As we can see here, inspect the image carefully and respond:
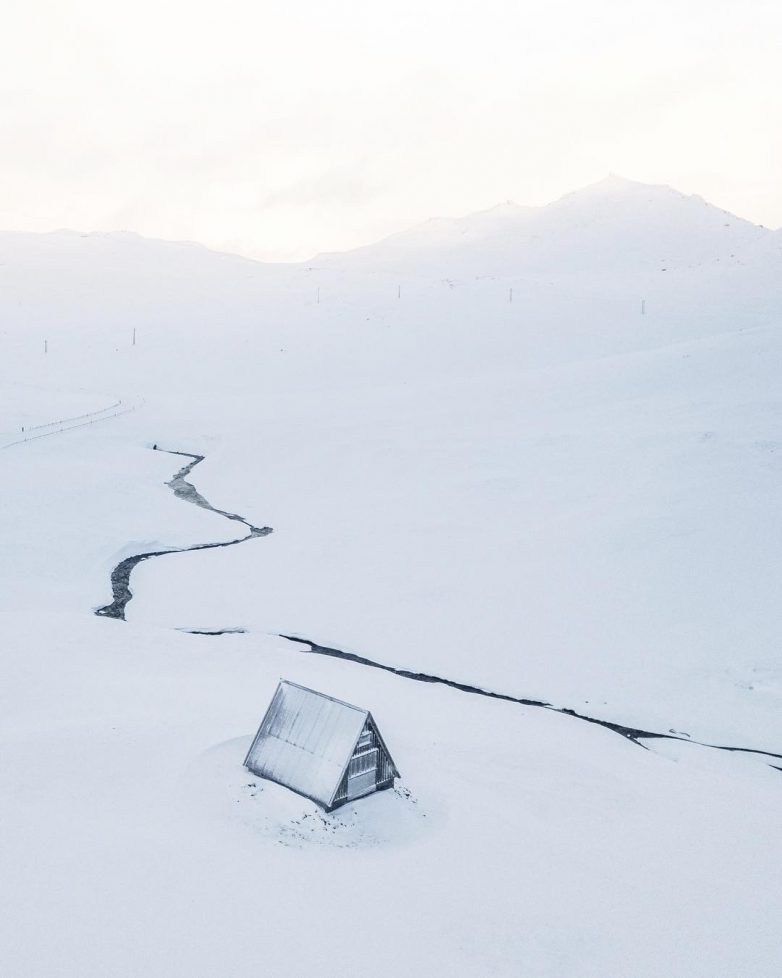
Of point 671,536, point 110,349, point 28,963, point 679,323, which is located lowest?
point 28,963

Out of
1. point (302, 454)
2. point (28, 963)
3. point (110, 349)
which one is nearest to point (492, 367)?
point (302, 454)

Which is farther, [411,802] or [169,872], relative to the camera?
[411,802]

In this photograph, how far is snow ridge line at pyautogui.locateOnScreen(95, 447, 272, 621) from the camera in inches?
801

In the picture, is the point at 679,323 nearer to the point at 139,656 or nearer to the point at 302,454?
the point at 302,454

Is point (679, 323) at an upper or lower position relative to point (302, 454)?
upper

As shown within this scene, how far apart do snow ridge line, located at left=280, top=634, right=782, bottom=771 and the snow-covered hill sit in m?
0.19

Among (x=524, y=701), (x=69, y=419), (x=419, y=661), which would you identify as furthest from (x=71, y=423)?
(x=524, y=701)

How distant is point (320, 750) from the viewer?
1122 cm

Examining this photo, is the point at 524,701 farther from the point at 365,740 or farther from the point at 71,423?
the point at 71,423

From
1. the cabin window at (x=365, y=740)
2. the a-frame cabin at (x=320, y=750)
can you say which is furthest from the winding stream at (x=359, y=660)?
the cabin window at (x=365, y=740)

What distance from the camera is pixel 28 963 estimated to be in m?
7.71

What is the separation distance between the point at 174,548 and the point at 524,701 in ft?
43.9

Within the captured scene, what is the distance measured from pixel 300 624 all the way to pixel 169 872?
10678 millimetres

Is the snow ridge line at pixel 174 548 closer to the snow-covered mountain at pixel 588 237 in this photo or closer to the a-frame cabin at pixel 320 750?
the a-frame cabin at pixel 320 750
